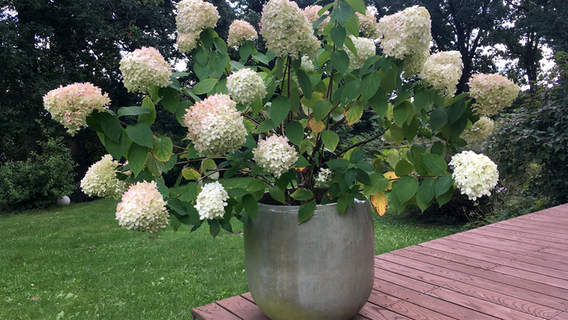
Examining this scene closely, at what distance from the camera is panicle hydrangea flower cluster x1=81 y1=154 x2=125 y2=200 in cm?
100

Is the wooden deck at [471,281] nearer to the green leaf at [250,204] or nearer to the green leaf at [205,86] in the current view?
the green leaf at [250,204]

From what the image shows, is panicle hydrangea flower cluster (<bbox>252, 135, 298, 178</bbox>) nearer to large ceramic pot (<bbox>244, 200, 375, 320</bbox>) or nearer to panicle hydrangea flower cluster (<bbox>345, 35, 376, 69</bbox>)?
large ceramic pot (<bbox>244, 200, 375, 320</bbox>)

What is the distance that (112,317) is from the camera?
8.95 feet

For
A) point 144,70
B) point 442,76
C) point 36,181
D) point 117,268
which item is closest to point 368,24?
point 442,76

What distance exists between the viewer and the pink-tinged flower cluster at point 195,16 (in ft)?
3.26

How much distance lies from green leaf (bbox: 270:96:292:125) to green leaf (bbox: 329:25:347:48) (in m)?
0.17

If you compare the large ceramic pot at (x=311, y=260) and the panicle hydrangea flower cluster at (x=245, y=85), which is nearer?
the panicle hydrangea flower cluster at (x=245, y=85)

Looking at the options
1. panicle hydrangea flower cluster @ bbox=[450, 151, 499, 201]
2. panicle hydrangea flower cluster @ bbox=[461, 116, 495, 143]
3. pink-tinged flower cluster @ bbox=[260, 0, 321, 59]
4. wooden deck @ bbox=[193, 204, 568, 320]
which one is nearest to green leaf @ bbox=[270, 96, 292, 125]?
pink-tinged flower cluster @ bbox=[260, 0, 321, 59]

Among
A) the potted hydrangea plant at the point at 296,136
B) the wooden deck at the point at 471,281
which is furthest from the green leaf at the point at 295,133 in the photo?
the wooden deck at the point at 471,281

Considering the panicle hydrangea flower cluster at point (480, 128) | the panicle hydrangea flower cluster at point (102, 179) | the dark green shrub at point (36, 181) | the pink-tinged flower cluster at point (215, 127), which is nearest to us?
the pink-tinged flower cluster at point (215, 127)

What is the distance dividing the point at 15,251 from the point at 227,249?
8.59 feet

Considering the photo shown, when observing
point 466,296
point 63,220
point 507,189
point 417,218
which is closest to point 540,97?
point 507,189

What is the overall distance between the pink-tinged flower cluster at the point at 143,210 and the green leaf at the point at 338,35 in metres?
0.51

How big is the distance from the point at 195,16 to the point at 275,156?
459 millimetres
